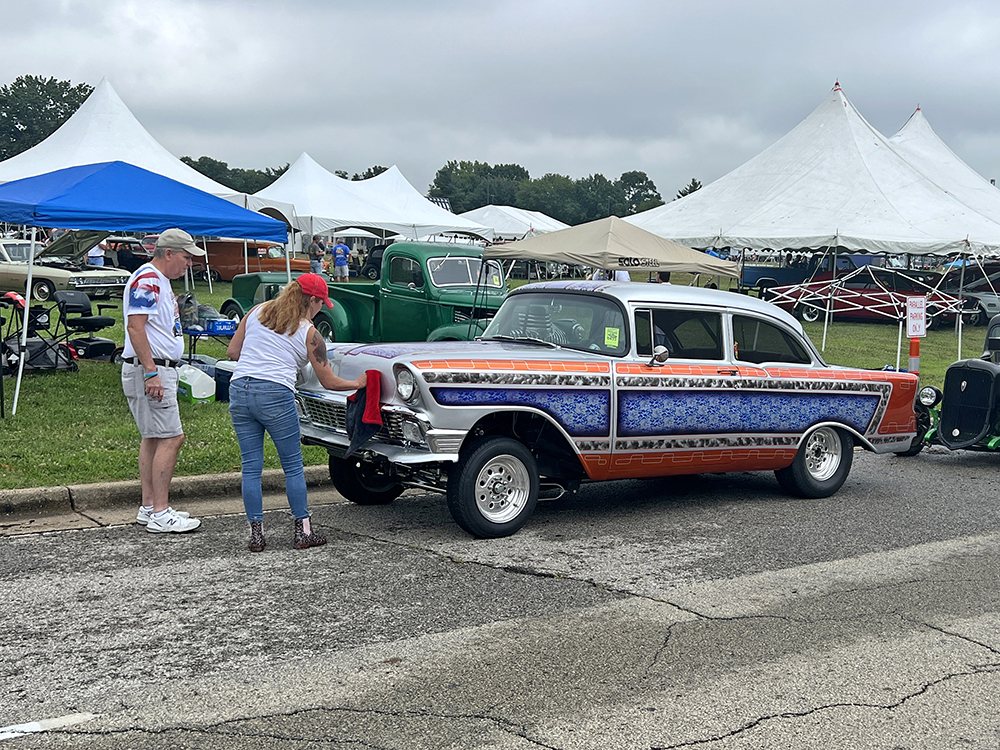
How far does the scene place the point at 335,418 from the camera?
6762 mm

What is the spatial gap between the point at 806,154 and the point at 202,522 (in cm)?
2561

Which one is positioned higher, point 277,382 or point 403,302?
point 403,302

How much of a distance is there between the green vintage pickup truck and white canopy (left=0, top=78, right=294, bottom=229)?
45.4 feet

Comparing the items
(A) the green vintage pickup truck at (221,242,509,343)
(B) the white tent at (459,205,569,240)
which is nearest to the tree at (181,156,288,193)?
(B) the white tent at (459,205,569,240)

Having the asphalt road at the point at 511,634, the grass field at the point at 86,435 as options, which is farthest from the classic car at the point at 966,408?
the grass field at the point at 86,435

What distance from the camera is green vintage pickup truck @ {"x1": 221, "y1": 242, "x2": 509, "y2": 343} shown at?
49.3 feet

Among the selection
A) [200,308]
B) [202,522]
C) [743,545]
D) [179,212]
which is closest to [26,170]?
[200,308]

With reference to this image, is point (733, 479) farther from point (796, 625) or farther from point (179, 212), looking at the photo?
point (179, 212)

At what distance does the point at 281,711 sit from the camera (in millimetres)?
3965

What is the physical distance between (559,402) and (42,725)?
378cm

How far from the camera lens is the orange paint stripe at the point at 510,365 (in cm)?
632

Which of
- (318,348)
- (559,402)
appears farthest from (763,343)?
(318,348)

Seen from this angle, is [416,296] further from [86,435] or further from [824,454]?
[824,454]

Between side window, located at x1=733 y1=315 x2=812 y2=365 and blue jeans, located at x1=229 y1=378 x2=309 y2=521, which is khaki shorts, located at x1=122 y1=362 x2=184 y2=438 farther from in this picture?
side window, located at x1=733 y1=315 x2=812 y2=365
